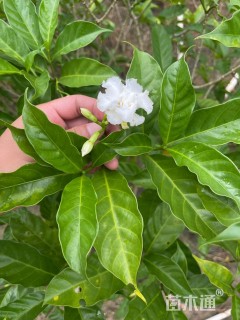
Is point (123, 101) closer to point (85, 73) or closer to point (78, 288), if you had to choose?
point (85, 73)

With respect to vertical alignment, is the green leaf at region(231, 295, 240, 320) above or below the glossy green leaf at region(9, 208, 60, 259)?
below

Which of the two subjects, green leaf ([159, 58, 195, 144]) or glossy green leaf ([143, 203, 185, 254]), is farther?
glossy green leaf ([143, 203, 185, 254])

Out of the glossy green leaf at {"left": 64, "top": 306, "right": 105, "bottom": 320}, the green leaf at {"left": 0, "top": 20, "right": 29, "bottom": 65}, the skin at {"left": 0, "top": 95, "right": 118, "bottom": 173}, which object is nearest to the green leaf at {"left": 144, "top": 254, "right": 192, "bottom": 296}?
the glossy green leaf at {"left": 64, "top": 306, "right": 105, "bottom": 320}

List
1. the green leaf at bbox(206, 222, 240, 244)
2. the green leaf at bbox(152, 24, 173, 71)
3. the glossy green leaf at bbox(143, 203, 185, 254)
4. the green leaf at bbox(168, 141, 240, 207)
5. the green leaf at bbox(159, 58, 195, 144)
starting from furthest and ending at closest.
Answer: the green leaf at bbox(152, 24, 173, 71), the glossy green leaf at bbox(143, 203, 185, 254), the green leaf at bbox(159, 58, 195, 144), the green leaf at bbox(168, 141, 240, 207), the green leaf at bbox(206, 222, 240, 244)

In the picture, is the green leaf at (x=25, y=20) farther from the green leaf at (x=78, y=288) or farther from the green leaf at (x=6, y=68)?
the green leaf at (x=78, y=288)

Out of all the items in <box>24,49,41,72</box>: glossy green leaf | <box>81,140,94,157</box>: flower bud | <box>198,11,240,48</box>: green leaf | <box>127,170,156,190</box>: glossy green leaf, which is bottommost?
<box>127,170,156,190</box>: glossy green leaf

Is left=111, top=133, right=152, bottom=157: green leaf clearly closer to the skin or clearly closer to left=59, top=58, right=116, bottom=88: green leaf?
the skin

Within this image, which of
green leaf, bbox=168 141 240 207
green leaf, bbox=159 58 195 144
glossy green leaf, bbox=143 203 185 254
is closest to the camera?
green leaf, bbox=168 141 240 207
